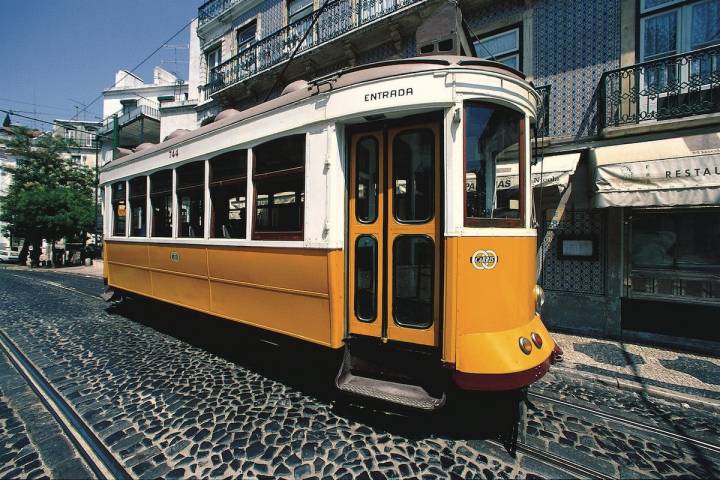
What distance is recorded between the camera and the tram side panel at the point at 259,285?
3.30m

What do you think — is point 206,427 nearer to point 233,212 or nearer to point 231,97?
point 233,212

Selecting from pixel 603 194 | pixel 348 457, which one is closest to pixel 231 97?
pixel 603 194

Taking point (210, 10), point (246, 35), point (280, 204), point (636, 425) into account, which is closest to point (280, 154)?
point (280, 204)

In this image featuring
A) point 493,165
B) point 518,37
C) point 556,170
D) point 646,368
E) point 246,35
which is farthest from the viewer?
point 246,35

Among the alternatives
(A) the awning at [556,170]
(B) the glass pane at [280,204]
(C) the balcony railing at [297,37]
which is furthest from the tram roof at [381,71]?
(C) the balcony railing at [297,37]

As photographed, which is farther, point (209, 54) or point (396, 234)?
point (209, 54)

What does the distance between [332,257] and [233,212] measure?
1.85 metres

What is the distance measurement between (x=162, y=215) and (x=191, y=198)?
1.08m

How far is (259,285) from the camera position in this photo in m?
3.91

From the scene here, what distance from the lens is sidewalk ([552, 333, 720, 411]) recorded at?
13.0ft

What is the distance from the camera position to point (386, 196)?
10.5ft

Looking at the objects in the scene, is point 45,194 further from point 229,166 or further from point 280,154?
point 280,154

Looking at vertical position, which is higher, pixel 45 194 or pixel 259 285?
pixel 45 194

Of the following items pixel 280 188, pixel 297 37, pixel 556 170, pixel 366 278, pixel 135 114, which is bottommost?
pixel 366 278
